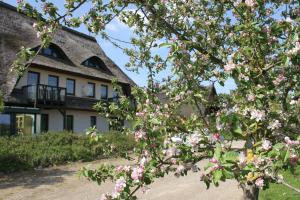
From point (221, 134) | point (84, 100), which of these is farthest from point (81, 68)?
point (221, 134)

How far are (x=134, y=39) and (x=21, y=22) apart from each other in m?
27.6

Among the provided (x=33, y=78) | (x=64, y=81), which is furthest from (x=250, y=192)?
(x=64, y=81)

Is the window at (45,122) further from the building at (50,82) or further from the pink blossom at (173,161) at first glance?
the pink blossom at (173,161)

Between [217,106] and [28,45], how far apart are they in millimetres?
25368

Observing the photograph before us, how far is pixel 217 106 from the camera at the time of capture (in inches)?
219

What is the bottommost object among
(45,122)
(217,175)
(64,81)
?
(217,175)

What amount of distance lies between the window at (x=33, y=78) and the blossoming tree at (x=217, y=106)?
938 inches

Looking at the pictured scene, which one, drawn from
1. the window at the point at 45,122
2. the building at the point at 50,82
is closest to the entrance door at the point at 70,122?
the building at the point at 50,82

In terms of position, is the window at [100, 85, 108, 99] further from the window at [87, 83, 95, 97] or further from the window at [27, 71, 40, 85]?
the window at [27, 71, 40, 85]

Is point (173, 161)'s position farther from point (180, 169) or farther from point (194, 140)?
point (194, 140)

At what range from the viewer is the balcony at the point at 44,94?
90.7ft

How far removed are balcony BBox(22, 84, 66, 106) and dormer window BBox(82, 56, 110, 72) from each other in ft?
19.2

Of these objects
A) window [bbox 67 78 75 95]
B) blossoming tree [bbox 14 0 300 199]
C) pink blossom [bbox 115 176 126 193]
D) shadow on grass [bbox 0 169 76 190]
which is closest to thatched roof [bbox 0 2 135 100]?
window [bbox 67 78 75 95]

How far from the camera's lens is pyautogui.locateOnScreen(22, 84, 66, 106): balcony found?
27641 millimetres
